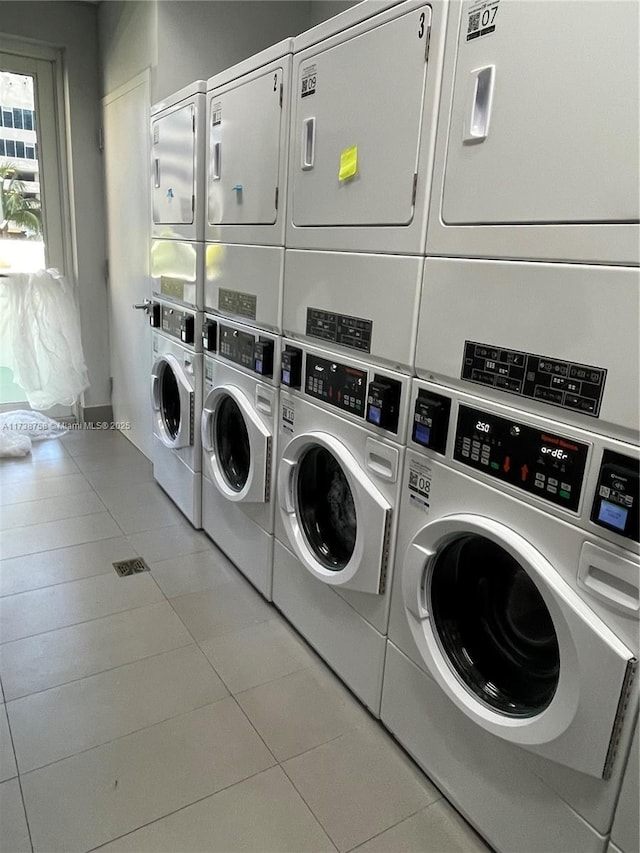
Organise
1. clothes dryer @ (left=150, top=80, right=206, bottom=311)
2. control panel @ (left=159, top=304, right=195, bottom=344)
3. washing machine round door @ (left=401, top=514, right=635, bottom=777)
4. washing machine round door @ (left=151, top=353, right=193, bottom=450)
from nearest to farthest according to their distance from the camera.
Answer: washing machine round door @ (left=401, top=514, right=635, bottom=777), clothes dryer @ (left=150, top=80, right=206, bottom=311), control panel @ (left=159, top=304, right=195, bottom=344), washing machine round door @ (left=151, top=353, right=193, bottom=450)

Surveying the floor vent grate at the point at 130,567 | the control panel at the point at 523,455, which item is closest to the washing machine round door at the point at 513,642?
the control panel at the point at 523,455

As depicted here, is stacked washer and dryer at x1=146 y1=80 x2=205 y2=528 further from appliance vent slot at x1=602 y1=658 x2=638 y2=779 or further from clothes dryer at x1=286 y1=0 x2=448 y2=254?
appliance vent slot at x1=602 y1=658 x2=638 y2=779

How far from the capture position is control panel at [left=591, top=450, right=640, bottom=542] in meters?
1.04

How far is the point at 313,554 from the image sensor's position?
6.66ft

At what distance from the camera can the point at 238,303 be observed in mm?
2336

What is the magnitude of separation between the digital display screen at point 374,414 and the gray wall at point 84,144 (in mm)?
3311

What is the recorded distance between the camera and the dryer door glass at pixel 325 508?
1987mm

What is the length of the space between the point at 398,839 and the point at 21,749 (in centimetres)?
105

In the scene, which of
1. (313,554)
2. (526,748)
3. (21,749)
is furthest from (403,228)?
(21,749)

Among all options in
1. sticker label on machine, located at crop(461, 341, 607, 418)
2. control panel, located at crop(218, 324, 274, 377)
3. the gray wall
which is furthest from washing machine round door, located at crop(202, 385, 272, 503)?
the gray wall

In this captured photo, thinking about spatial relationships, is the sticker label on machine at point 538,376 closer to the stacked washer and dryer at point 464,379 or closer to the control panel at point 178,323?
the stacked washer and dryer at point 464,379

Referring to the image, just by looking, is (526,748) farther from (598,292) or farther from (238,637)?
(238,637)

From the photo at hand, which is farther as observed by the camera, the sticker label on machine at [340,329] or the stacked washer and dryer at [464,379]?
the sticker label on machine at [340,329]

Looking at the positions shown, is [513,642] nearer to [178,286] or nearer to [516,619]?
[516,619]
